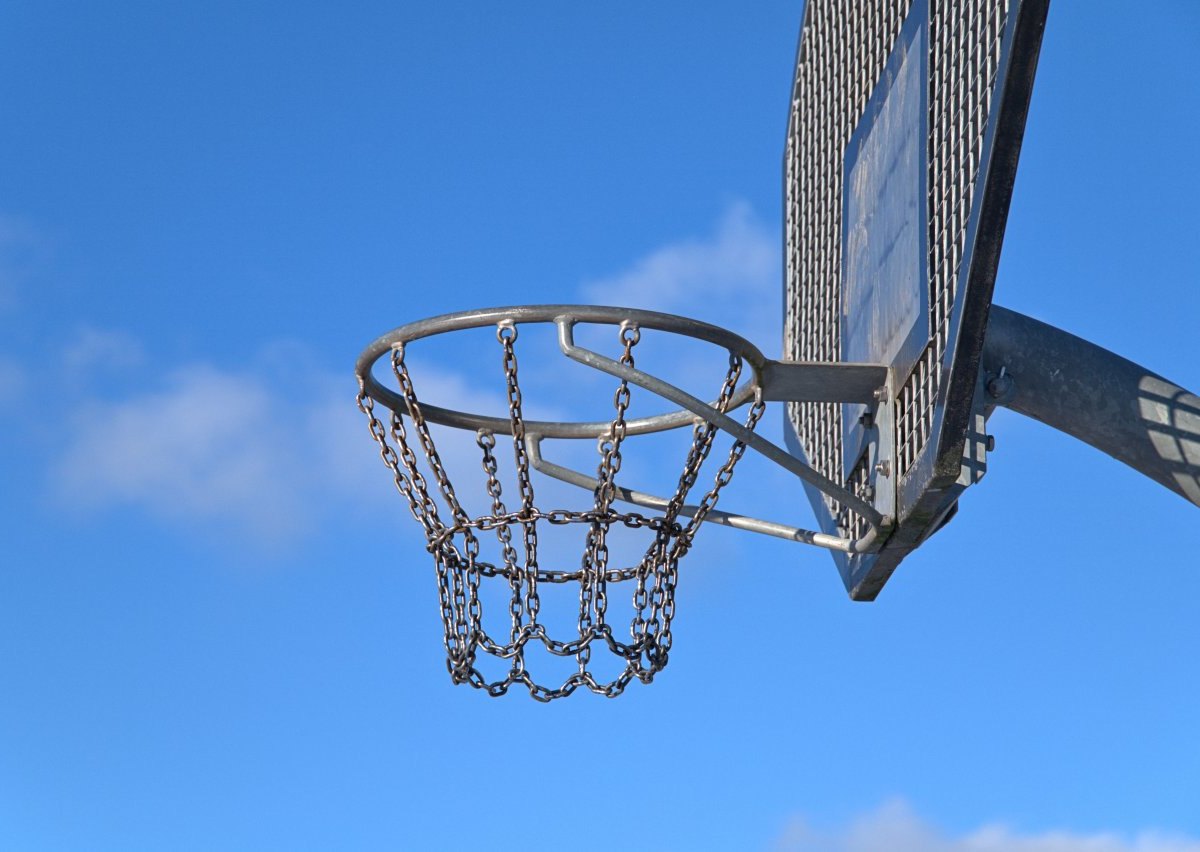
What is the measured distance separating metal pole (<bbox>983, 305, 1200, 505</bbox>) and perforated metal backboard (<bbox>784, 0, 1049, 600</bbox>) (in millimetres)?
230

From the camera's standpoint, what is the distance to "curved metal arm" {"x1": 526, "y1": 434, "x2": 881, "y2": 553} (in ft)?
16.5

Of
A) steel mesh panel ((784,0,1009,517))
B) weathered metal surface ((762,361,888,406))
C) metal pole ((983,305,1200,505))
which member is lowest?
metal pole ((983,305,1200,505))

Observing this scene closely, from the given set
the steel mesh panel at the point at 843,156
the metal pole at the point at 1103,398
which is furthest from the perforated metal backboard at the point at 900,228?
the metal pole at the point at 1103,398

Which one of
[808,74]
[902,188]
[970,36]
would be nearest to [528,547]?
[902,188]

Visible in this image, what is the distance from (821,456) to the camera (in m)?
5.82

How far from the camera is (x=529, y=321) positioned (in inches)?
188

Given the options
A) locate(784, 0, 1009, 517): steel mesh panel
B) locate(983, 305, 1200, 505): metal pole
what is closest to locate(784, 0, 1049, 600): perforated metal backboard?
locate(784, 0, 1009, 517): steel mesh panel

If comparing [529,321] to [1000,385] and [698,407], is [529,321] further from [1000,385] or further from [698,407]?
[1000,385]

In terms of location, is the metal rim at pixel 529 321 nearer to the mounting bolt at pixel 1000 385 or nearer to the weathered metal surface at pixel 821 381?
the weathered metal surface at pixel 821 381

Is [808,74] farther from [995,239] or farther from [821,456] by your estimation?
[995,239]

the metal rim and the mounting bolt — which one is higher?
the metal rim

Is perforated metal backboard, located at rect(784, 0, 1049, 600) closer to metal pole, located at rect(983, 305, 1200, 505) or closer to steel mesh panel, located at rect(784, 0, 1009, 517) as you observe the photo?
steel mesh panel, located at rect(784, 0, 1009, 517)

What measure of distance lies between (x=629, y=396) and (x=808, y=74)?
2274 mm

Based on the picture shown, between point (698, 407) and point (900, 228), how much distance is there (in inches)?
35.6
